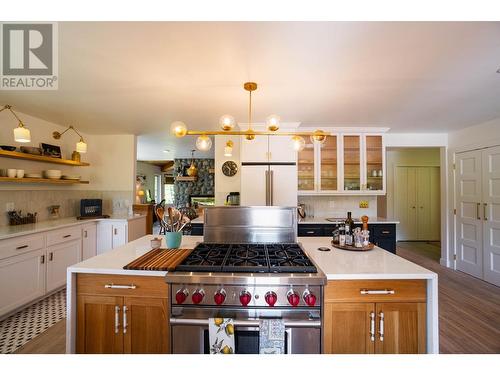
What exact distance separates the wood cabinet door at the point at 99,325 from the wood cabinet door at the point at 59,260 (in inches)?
78.2

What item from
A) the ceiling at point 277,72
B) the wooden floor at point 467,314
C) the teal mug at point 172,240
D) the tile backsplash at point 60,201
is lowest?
the wooden floor at point 467,314

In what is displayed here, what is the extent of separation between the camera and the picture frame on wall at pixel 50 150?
3251 millimetres

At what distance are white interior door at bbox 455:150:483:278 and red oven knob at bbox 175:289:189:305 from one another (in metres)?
4.41

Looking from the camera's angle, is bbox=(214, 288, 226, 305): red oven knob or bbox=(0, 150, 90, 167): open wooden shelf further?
bbox=(0, 150, 90, 167): open wooden shelf

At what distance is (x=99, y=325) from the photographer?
1.33 meters

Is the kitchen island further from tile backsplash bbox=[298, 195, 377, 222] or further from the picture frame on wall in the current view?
the picture frame on wall

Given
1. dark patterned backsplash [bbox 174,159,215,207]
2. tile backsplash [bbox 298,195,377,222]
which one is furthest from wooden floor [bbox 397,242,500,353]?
dark patterned backsplash [bbox 174,159,215,207]

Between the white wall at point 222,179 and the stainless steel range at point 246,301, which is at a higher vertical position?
the white wall at point 222,179

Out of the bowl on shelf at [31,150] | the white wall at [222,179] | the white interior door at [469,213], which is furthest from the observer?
the white wall at [222,179]

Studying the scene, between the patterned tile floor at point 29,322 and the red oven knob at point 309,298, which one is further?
the patterned tile floor at point 29,322

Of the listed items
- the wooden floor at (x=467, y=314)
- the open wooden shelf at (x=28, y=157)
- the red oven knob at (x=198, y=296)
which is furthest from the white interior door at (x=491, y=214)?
the open wooden shelf at (x=28, y=157)

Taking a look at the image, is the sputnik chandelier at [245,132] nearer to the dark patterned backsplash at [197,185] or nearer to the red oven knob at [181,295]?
the red oven knob at [181,295]

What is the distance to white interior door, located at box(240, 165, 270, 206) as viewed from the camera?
337 centimetres
